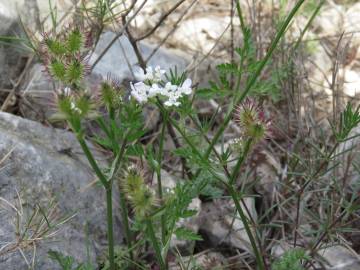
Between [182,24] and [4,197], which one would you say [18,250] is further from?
[182,24]

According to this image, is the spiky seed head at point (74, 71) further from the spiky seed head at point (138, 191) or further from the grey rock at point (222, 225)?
the grey rock at point (222, 225)

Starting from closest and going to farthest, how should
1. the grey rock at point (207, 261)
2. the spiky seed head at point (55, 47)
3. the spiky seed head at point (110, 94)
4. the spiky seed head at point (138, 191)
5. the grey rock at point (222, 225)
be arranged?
the spiky seed head at point (138, 191), the spiky seed head at point (110, 94), the spiky seed head at point (55, 47), the grey rock at point (207, 261), the grey rock at point (222, 225)

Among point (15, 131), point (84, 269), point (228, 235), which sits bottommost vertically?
point (228, 235)

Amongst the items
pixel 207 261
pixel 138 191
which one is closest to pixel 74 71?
pixel 138 191

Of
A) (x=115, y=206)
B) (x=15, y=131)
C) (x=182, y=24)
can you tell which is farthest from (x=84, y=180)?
(x=182, y=24)

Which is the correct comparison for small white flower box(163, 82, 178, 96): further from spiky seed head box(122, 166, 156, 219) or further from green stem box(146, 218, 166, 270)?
green stem box(146, 218, 166, 270)

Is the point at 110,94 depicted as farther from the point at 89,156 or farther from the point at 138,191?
the point at 138,191

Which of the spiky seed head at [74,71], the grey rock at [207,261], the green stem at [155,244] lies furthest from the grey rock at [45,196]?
the spiky seed head at [74,71]
